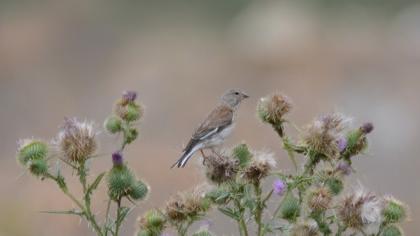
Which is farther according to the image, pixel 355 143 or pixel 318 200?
pixel 355 143

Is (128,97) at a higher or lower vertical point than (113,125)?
higher

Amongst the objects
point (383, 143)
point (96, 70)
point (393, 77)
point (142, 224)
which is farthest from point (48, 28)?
point (142, 224)

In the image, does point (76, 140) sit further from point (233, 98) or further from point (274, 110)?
point (233, 98)

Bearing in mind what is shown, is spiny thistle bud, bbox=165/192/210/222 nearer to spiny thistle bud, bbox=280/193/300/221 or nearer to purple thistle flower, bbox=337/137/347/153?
spiny thistle bud, bbox=280/193/300/221

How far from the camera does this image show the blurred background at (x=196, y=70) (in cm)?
2716

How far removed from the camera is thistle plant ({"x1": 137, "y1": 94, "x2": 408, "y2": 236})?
15.4 feet

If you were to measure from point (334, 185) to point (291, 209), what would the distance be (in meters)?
0.27

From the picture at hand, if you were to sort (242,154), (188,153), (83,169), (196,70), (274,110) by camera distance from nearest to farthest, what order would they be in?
(83,169) → (242,154) → (274,110) → (188,153) → (196,70)

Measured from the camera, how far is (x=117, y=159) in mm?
5027

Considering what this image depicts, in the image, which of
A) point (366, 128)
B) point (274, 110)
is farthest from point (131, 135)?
point (366, 128)

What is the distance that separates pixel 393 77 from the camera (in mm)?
36344

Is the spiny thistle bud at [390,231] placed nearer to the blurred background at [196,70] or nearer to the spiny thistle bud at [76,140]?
the spiny thistle bud at [76,140]

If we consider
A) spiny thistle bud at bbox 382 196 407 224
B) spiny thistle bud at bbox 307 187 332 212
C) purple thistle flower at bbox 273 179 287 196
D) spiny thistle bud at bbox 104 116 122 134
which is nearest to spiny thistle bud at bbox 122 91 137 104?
spiny thistle bud at bbox 104 116 122 134

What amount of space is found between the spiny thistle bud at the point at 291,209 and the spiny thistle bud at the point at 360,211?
20 centimetres
